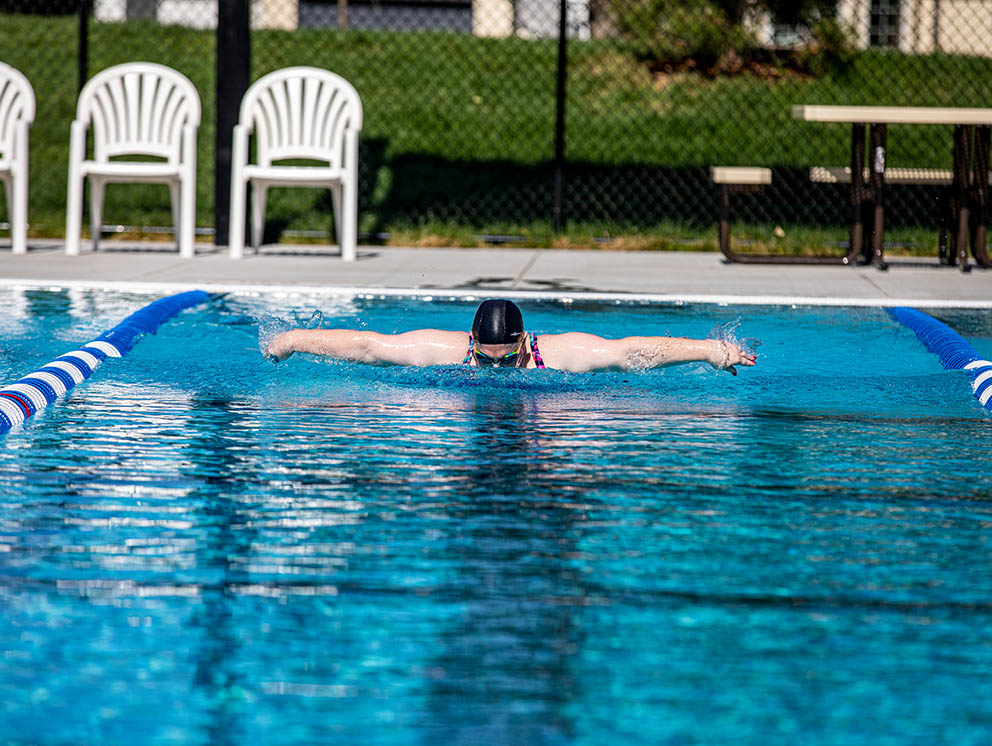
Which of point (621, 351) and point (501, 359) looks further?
point (621, 351)

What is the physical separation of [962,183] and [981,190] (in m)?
0.13

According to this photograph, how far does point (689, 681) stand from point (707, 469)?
160 centimetres

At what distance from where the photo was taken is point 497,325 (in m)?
4.97

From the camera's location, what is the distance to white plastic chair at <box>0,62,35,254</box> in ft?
29.4

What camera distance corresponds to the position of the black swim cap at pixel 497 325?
4.97 metres

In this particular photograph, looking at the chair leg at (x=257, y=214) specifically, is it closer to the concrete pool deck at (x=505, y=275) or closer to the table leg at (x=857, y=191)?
the concrete pool deck at (x=505, y=275)

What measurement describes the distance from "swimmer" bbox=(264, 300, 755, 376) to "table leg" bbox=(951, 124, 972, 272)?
402 centimetres

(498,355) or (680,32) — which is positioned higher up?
(680,32)

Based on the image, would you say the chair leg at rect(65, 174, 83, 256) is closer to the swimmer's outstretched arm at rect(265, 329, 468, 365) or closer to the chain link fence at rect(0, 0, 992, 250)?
the chain link fence at rect(0, 0, 992, 250)

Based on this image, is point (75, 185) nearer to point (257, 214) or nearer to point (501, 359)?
point (257, 214)

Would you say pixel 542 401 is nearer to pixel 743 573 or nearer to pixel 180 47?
pixel 743 573

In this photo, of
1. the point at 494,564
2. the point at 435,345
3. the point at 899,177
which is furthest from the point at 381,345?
the point at 899,177

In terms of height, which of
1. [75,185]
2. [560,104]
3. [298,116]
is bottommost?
[75,185]

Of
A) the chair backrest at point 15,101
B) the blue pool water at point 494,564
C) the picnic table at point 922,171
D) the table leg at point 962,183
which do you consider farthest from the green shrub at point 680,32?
the blue pool water at point 494,564
